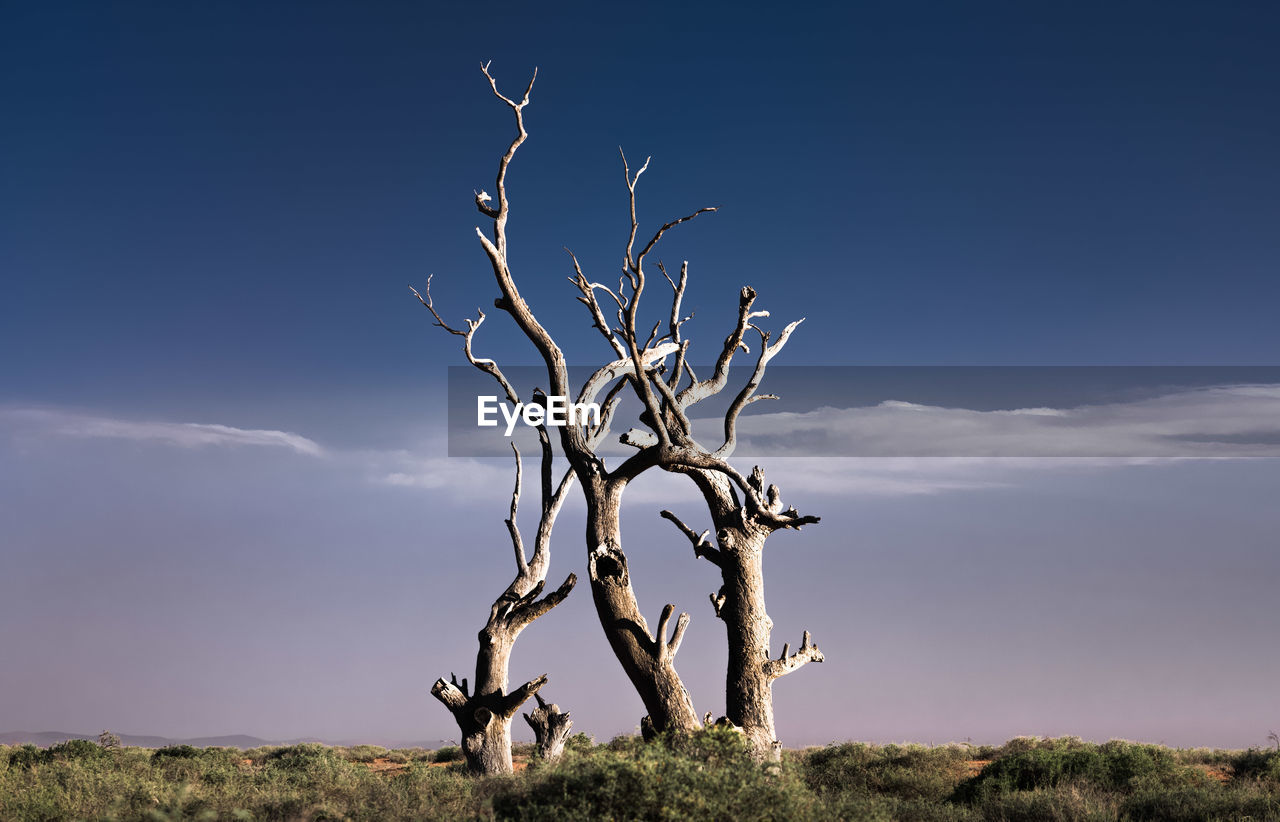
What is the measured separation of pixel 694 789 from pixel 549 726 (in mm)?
8044

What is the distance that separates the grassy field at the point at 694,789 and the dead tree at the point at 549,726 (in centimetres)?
168

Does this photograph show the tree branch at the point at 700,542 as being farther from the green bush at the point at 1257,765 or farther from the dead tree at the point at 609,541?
the green bush at the point at 1257,765

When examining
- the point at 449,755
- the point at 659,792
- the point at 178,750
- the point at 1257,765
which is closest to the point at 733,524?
the point at 659,792

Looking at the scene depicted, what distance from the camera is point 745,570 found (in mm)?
11414

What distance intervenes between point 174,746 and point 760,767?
25602mm

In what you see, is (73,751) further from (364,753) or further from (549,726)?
(549,726)

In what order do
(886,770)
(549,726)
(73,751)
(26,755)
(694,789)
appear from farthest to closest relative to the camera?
1. (26,755)
2. (73,751)
3. (886,770)
4. (549,726)
5. (694,789)

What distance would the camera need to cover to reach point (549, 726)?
1437cm

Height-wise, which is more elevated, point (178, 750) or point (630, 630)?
point (630, 630)

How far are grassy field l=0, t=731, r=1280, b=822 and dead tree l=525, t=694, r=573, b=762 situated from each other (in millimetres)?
1683

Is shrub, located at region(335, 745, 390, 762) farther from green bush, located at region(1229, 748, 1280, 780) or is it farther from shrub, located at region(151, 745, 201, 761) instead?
green bush, located at region(1229, 748, 1280, 780)

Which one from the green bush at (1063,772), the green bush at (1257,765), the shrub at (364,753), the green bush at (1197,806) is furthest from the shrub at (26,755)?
the green bush at (1257,765)

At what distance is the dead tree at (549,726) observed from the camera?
1434 cm

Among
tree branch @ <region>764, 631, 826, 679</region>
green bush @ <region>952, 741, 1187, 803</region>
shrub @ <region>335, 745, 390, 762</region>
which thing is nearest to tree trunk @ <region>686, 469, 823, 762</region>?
tree branch @ <region>764, 631, 826, 679</region>
